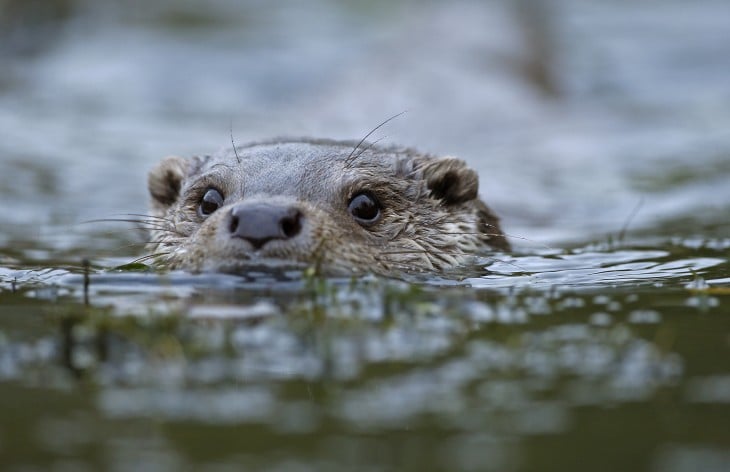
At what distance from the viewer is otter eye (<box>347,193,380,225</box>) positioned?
211 inches

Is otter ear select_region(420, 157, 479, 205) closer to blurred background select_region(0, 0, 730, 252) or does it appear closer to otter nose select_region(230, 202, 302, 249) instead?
blurred background select_region(0, 0, 730, 252)

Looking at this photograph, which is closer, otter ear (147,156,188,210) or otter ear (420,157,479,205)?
otter ear (420,157,479,205)

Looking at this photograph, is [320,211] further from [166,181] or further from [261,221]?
[166,181]

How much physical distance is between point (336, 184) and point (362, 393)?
184 cm

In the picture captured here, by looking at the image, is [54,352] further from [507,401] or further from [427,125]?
[427,125]

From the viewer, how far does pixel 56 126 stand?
1243cm

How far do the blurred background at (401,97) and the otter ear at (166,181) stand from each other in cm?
97

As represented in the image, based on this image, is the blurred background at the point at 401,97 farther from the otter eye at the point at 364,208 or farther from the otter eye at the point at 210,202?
the otter eye at the point at 364,208

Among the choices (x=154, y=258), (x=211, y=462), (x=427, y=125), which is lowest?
(x=211, y=462)

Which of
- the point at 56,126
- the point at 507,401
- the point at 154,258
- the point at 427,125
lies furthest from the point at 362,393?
the point at 56,126

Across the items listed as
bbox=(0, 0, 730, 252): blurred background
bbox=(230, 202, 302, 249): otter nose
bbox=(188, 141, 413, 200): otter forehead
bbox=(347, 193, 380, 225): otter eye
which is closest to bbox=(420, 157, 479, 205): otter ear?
bbox=(188, 141, 413, 200): otter forehead

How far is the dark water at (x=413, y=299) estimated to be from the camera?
10.6ft

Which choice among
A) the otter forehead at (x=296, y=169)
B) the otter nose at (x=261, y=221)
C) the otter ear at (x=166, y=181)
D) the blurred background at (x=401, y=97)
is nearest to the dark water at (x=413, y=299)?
the blurred background at (x=401, y=97)

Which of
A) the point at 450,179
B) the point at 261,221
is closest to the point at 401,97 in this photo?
the point at 450,179
